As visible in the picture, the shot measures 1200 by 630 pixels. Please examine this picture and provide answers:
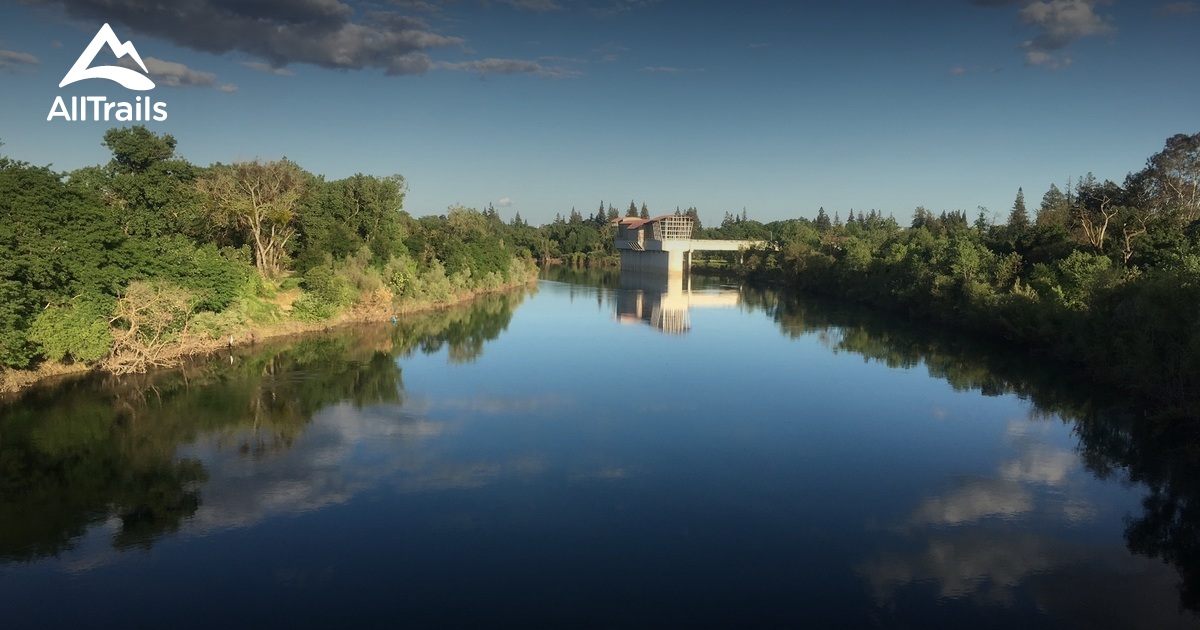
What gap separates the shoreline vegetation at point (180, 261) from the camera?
24.4 m

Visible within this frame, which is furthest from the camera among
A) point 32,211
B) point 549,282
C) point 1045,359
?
point 549,282

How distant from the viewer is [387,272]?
51312mm

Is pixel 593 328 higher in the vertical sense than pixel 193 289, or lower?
lower

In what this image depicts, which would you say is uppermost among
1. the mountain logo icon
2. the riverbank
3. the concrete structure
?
the mountain logo icon

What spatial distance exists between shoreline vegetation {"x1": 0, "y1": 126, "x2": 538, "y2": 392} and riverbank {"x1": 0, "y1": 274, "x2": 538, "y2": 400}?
0.07m

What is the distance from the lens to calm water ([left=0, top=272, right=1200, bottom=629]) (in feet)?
41.3

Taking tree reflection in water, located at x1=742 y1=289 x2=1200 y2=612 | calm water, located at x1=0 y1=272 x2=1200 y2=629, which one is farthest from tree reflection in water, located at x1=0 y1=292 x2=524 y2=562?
tree reflection in water, located at x1=742 y1=289 x2=1200 y2=612

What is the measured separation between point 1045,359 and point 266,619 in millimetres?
37185

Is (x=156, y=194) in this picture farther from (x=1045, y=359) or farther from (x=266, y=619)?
(x=1045, y=359)

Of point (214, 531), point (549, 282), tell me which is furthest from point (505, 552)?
point (549, 282)

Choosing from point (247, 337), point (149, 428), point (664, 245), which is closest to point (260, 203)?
point (247, 337)

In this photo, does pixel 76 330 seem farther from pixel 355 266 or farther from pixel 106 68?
pixel 355 266

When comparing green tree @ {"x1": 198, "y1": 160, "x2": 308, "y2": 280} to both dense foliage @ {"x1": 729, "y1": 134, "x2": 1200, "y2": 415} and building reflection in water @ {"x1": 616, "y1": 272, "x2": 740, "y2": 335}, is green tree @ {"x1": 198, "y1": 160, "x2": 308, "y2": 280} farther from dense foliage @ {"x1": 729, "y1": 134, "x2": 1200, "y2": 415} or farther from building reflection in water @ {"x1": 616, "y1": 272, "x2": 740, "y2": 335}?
dense foliage @ {"x1": 729, "y1": 134, "x2": 1200, "y2": 415}

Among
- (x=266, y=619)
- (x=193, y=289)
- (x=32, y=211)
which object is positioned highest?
(x=32, y=211)
